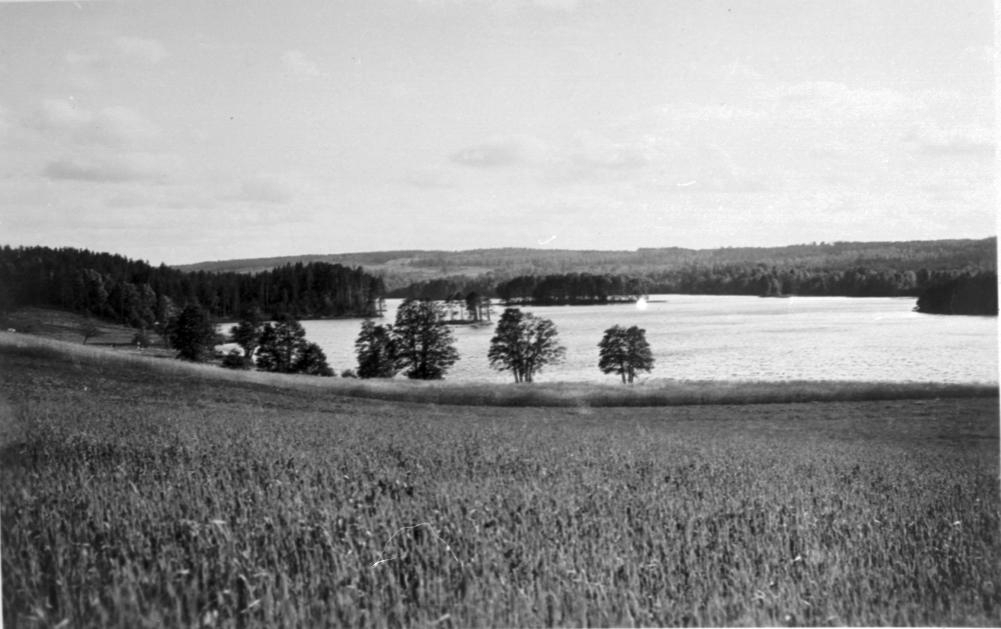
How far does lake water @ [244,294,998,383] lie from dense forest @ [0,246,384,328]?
1.29 ft

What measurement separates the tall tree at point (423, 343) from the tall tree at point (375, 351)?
0.05 m

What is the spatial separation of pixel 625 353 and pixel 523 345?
679mm

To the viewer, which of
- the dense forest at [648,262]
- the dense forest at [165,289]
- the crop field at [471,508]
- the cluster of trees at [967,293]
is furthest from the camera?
the dense forest at [165,289]

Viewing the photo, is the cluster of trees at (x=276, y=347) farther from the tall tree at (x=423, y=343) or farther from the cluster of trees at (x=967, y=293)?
the cluster of trees at (x=967, y=293)

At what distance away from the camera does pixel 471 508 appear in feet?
14.7

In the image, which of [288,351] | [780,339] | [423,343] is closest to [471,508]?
[423,343]

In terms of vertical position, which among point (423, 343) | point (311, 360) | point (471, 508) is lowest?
point (471, 508)

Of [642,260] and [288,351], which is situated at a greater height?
[642,260]

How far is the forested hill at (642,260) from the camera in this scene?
196 inches

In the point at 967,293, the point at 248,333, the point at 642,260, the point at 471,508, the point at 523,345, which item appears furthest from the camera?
the point at 248,333

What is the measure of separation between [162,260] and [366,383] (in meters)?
1.61

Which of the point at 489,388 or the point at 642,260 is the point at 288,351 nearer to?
the point at 489,388

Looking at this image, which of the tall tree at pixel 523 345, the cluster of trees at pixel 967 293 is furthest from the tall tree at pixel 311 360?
the cluster of trees at pixel 967 293

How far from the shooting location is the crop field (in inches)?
163
